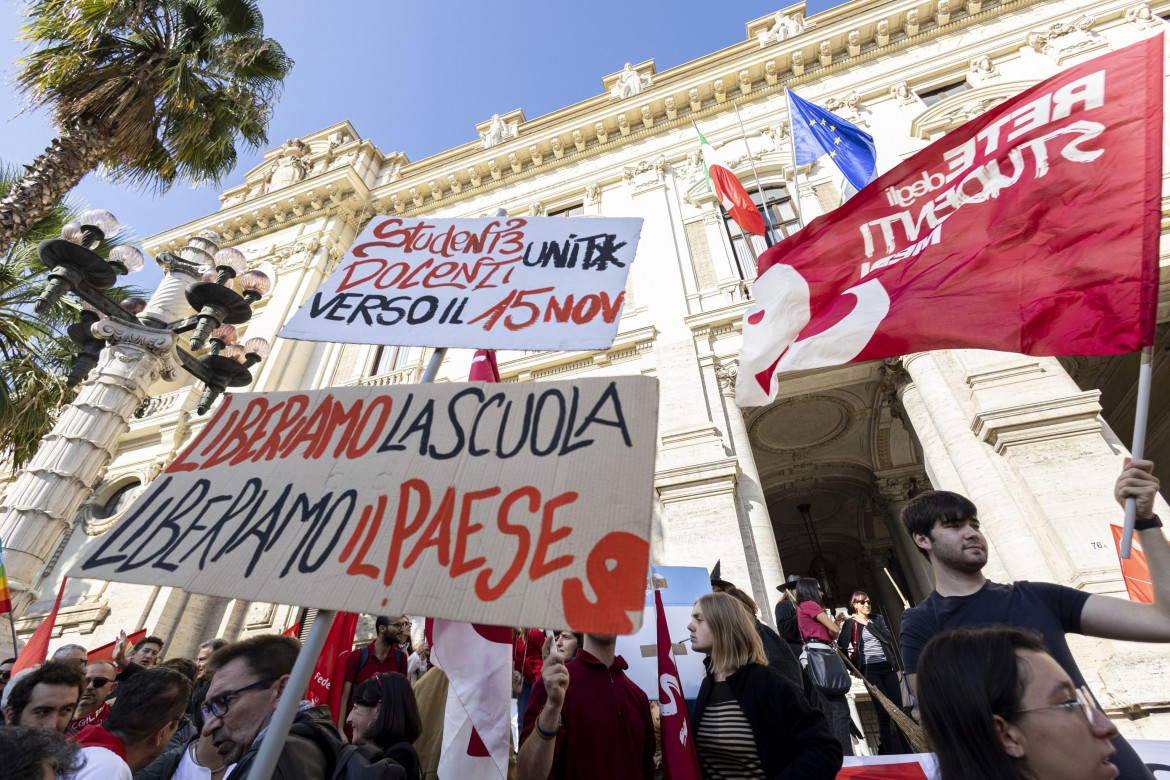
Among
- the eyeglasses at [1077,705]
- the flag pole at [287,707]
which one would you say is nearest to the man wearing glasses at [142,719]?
the flag pole at [287,707]

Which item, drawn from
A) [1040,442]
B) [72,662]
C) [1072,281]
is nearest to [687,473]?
[1040,442]

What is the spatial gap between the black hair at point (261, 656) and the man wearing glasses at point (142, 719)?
351 mm

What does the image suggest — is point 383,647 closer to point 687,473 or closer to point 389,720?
point 389,720

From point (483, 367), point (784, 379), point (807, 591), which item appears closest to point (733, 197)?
point (784, 379)

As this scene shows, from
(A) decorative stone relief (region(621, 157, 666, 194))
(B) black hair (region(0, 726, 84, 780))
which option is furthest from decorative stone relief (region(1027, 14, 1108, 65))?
(B) black hair (region(0, 726, 84, 780))

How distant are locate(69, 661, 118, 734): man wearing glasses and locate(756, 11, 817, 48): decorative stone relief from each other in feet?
52.4

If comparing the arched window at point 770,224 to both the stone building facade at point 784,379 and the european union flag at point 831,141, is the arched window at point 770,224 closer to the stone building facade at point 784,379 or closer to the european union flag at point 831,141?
the stone building facade at point 784,379

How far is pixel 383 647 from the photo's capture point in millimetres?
4438

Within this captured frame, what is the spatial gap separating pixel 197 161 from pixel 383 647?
774 centimetres

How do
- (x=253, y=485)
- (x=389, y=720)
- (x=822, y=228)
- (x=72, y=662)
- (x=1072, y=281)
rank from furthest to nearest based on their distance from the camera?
(x=822, y=228)
(x=72, y=662)
(x=389, y=720)
(x=1072, y=281)
(x=253, y=485)

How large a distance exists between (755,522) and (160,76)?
995 cm

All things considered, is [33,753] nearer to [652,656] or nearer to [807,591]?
[652,656]

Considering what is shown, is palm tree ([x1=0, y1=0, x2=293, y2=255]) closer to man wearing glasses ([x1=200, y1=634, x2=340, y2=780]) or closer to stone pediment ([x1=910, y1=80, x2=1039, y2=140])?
man wearing glasses ([x1=200, y1=634, x2=340, y2=780])

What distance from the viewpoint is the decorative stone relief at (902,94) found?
38.4ft
